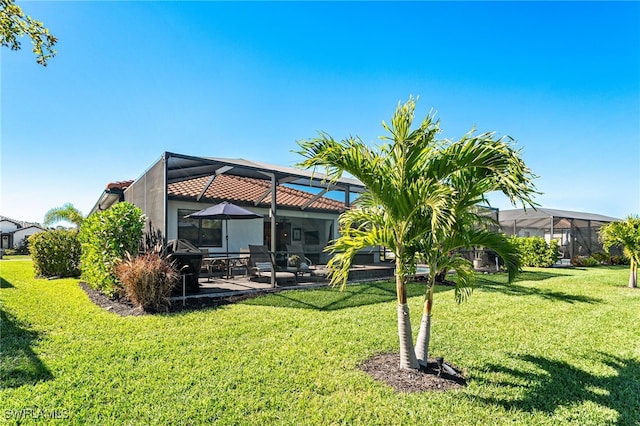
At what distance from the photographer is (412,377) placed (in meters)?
4.17

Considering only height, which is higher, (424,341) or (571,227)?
(571,227)

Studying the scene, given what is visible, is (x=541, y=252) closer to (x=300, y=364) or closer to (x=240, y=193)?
(x=240, y=193)

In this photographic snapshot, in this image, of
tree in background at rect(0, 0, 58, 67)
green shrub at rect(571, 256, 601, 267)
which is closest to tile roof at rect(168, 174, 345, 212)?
tree in background at rect(0, 0, 58, 67)

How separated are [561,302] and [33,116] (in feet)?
52.4

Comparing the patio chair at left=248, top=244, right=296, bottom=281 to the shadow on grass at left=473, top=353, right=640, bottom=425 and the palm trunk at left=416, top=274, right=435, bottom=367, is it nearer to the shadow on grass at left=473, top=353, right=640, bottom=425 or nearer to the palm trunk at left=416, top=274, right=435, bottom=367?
the palm trunk at left=416, top=274, right=435, bottom=367

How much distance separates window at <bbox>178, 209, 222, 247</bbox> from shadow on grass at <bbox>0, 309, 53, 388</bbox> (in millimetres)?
8198

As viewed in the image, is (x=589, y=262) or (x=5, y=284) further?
(x=589, y=262)

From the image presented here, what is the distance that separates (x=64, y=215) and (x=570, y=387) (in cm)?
4300

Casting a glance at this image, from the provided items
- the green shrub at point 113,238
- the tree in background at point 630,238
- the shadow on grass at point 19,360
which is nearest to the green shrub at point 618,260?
the tree in background at point 630,238

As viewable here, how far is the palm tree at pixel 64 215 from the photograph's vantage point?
32.0 m

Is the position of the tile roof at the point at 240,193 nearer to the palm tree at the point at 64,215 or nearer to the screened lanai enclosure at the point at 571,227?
the screened lanai enclosure at the point at 571,227

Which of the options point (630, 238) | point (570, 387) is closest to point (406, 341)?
point (570, 387)

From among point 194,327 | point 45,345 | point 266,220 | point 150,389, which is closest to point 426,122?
point 150,389

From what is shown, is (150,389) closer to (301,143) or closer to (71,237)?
(301,143)
